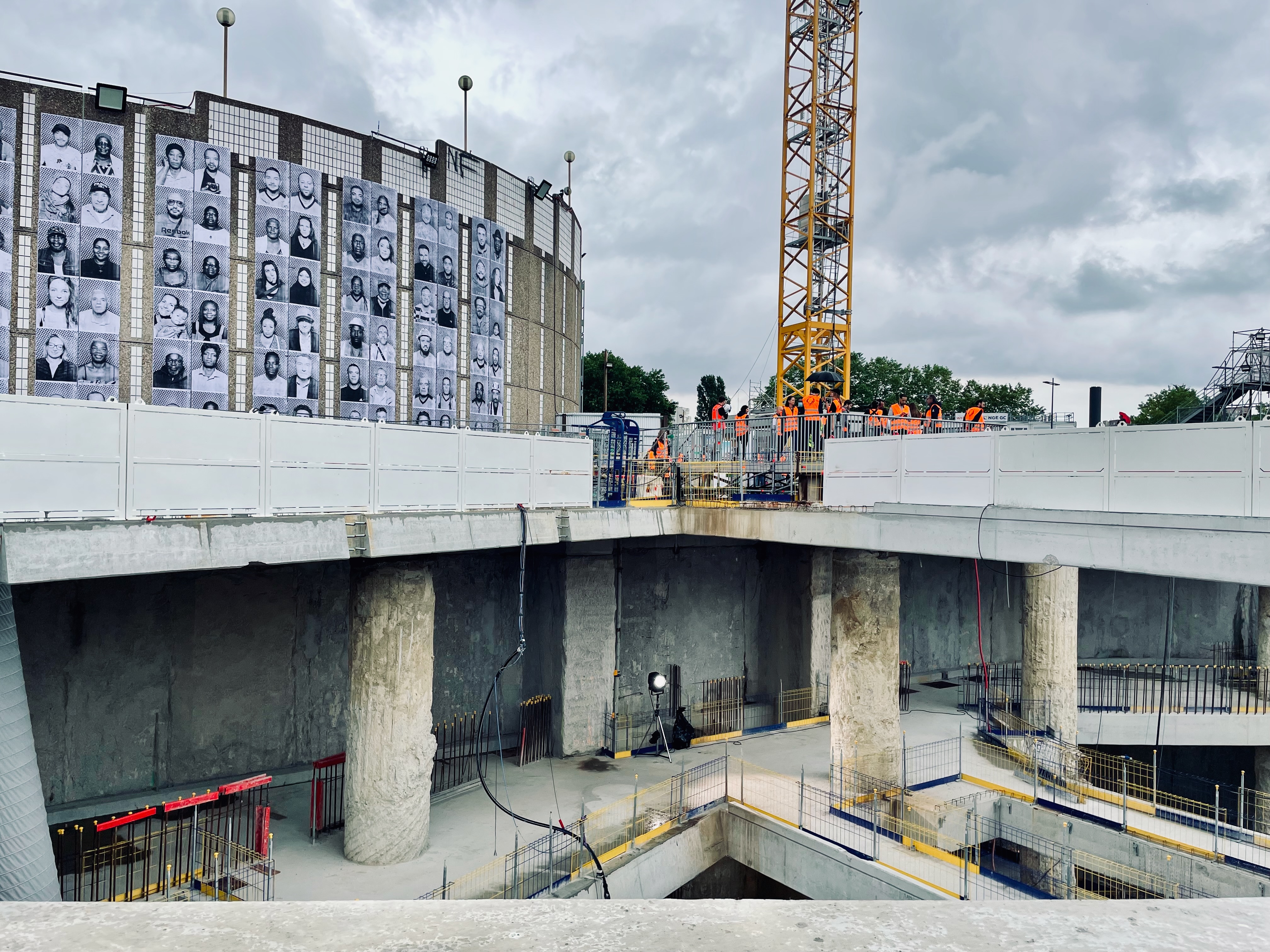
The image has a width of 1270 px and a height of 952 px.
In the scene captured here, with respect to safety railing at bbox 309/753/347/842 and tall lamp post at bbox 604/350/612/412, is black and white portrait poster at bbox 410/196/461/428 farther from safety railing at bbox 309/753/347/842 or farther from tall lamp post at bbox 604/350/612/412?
tall lamp post at bbox 604/350/612/412

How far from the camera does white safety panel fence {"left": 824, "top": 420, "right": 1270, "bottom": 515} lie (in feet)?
31.7

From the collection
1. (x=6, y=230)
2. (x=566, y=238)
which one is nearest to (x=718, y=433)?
(x=6, y=230)

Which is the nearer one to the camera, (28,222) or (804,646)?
(28,222)

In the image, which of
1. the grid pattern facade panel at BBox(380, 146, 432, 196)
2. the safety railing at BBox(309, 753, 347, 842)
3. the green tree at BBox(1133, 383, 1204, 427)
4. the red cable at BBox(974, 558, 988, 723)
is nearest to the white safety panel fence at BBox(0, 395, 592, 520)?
the safety railing at BBox(309, 753, 347, 842)

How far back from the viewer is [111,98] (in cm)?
2133

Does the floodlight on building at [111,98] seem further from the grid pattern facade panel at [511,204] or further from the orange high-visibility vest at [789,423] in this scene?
the orange high-visibility vest at [789,423]

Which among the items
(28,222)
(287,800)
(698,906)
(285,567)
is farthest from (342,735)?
(698,906)

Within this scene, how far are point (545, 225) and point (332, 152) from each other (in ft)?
32.9

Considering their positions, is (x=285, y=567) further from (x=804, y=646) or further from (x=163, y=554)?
(x=804, y=646)

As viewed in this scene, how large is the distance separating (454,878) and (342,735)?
256 inches

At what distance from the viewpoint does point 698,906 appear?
122 inches

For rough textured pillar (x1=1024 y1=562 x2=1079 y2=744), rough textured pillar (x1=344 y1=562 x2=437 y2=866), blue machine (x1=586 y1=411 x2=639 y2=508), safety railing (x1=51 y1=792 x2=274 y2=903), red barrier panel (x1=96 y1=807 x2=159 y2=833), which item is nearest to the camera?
red barrier panel (x1=96 y1=807 x2=159 y2=833)

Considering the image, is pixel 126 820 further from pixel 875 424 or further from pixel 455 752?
pixel 875 424

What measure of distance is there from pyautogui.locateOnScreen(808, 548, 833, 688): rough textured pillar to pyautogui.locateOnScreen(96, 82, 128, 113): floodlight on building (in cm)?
2147
